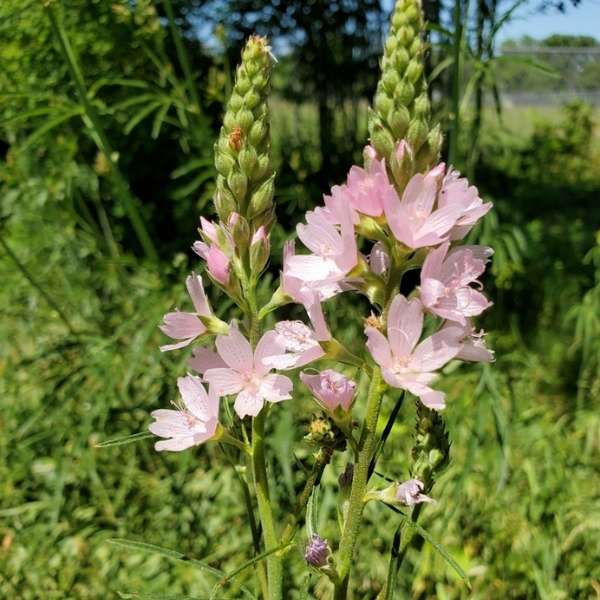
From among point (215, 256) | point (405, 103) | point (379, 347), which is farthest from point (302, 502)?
point (405, 103)

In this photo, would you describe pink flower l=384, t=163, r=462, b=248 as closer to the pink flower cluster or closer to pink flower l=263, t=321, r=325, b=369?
the pink flower cluster

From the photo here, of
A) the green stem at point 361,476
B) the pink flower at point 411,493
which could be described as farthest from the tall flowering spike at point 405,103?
the pink flower at point 411,493

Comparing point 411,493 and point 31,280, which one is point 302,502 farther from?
point 31,280

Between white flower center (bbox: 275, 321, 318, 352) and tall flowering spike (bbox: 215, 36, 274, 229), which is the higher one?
tall flowering spike (bbox: 215, 36, 274, 229)

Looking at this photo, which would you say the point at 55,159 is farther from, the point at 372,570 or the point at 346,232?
the point at 346,232

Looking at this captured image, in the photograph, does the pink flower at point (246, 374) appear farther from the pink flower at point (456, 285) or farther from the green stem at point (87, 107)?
the green stem at point (87, 107)

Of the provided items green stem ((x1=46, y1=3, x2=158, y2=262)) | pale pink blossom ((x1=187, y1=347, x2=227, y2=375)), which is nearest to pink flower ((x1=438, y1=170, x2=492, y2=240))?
pale pink blossom ((x1=187, y1=347, x2=227, y2=375))
